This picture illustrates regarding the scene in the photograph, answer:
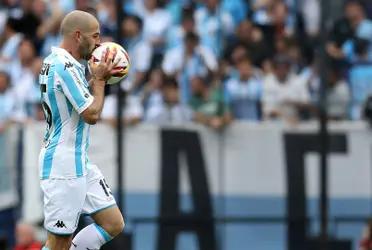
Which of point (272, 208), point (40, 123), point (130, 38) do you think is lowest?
point (272, 208)

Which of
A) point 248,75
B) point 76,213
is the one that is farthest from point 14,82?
point 76,213

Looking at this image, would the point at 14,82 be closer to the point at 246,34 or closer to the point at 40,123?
the point at 40,123

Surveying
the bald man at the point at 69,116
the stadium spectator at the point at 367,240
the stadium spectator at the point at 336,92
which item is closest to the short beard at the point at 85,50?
the bald man at the point at 69,116

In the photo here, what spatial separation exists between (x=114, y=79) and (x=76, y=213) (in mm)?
1025

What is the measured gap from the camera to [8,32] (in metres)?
16.1

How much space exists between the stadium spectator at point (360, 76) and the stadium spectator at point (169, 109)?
1948mm

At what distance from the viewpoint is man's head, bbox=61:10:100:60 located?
32.3 ft

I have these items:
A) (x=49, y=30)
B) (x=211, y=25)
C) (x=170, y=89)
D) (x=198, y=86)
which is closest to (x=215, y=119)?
(x=198, y=86)

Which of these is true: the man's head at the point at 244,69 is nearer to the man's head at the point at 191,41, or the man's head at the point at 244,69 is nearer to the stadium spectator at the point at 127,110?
the man's head at the point at 191,41

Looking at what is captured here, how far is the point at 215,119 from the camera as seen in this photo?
52.7ft

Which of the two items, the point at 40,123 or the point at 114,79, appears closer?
the point at 114,79

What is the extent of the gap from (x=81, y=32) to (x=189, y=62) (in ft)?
19.9

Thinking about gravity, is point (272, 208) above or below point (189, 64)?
below

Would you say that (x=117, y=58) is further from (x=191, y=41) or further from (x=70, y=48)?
(x=191, y=41)
